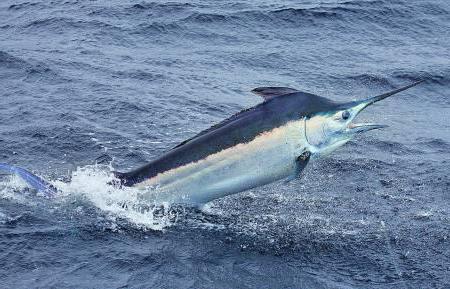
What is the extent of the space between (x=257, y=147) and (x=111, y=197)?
2008 mm

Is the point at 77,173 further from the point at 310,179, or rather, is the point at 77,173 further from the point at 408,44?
the point at 408,44

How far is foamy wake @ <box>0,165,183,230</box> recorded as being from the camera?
28.6 feet

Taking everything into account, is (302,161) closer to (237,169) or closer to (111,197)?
(237,169)

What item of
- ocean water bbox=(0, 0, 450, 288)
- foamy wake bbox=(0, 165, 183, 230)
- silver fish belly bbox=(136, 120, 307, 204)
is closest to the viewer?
silver fish belly bbox=(136, 120, 307, 204)

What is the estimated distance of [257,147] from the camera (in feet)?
27.2

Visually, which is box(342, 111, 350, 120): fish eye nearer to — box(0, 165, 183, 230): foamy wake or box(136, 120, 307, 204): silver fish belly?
box(136, 120, 307, 204): silver fish belly

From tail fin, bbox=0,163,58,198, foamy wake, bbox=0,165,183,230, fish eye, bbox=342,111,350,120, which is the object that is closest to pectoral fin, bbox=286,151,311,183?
fish eye, bbox=342,111,350,120

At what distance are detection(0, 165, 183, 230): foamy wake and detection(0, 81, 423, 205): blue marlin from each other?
235 mm

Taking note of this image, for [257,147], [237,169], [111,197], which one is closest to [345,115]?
[257,147]

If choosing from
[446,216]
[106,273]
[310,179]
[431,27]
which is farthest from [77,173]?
[431,27]

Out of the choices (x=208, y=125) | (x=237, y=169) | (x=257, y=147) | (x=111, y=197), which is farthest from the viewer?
(x=208, y=125)

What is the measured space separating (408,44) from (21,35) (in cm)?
1057

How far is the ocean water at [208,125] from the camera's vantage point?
8.39 meters

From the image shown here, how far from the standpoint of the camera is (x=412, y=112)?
15430 millimetres
